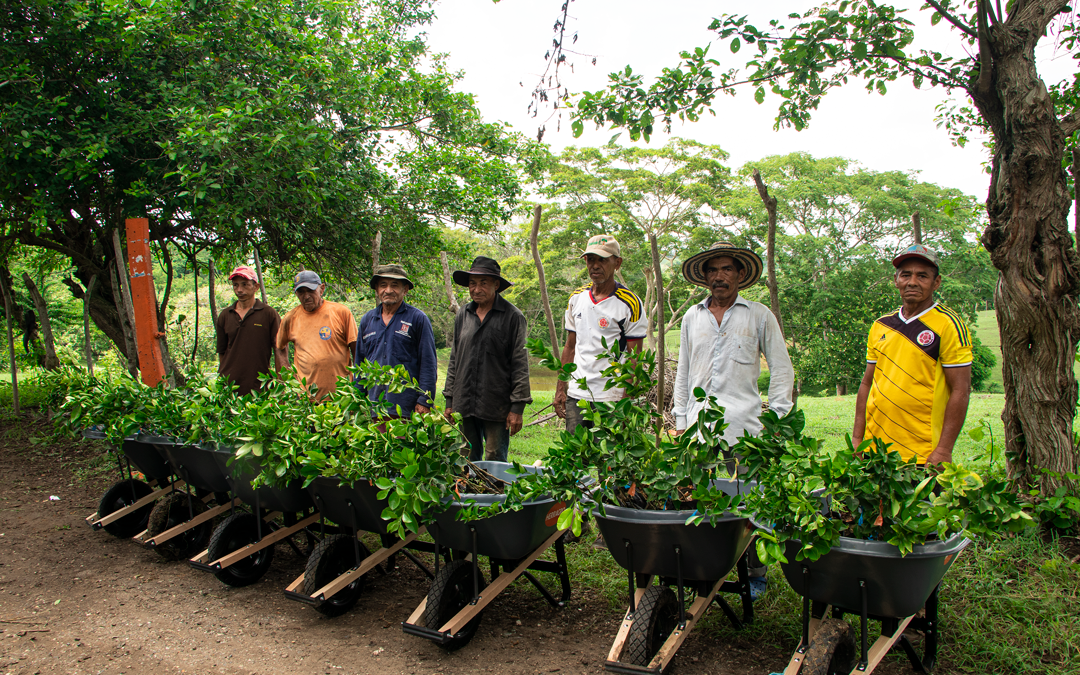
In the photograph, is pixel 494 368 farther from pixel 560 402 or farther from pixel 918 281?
pixel 918 281

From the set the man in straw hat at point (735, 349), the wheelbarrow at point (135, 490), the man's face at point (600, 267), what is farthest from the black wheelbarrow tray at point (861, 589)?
the wheelbarrow at point (135, 490)

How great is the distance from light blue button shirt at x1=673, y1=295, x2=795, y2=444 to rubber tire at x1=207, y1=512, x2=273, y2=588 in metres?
2.58

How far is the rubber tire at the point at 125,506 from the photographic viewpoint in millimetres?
4582

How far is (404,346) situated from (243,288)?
4.82 feet

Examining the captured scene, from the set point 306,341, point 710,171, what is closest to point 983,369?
point 710,171

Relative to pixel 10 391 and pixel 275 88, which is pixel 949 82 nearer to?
pixel 275 88

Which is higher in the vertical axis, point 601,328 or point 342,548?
point 601,328

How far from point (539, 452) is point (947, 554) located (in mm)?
5591

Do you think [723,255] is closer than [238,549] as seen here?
Yes

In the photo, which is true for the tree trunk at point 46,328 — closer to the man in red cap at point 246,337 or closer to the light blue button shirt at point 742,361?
the man in red cap at point 246,337

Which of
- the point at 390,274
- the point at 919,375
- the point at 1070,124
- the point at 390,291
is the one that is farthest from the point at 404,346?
the point at 1070,124

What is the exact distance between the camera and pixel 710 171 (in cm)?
2166

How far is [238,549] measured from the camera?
3748 millimetres

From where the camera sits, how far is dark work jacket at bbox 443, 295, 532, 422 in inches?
157
